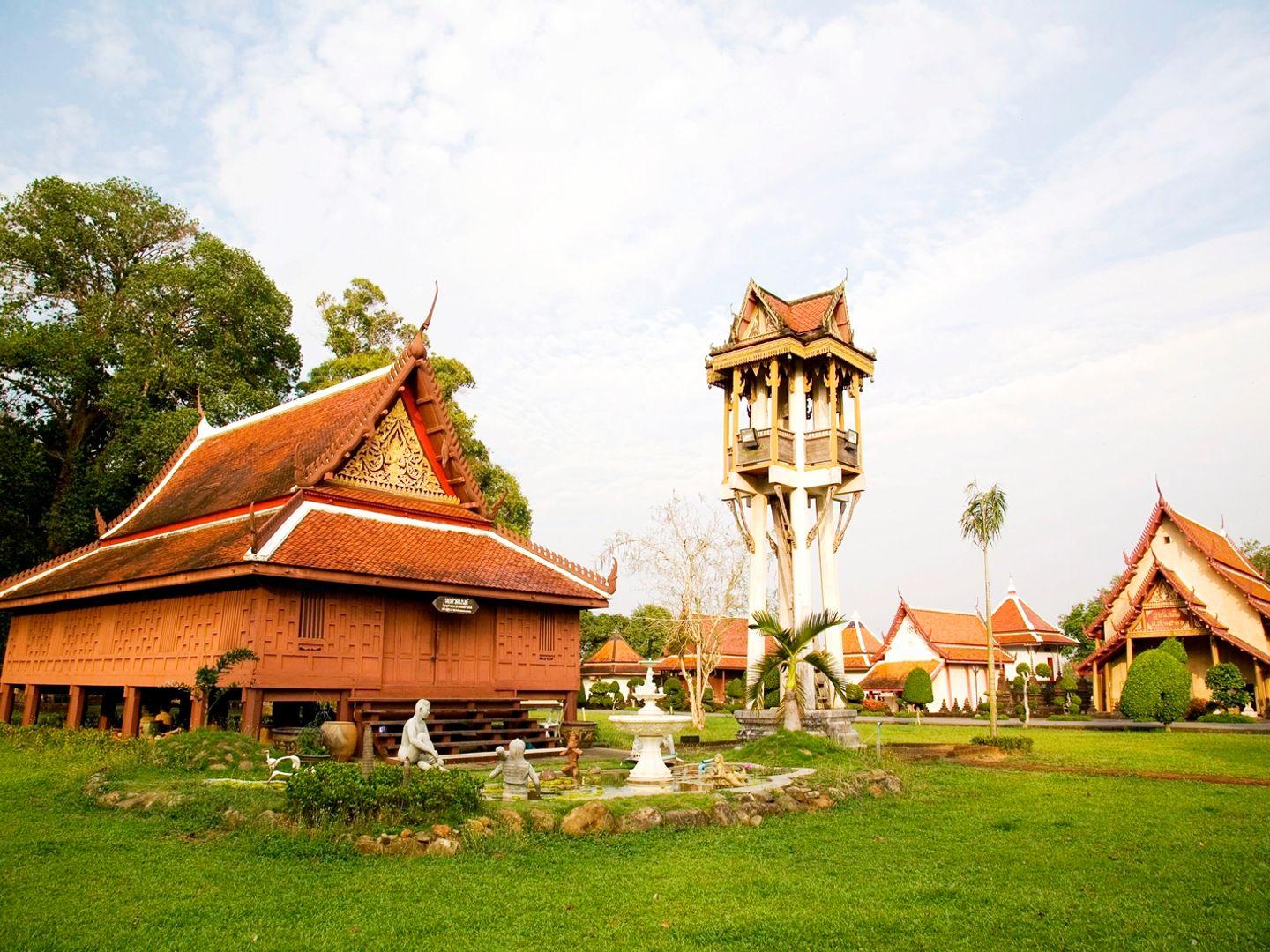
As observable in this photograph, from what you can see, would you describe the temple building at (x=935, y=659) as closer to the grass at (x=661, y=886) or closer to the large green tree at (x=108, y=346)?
the large green tree at (x=108, y=346)

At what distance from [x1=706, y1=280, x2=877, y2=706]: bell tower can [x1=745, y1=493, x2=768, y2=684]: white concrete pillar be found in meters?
0.02

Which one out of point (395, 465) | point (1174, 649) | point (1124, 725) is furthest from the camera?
point (1124, 725)

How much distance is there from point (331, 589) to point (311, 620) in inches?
22.2

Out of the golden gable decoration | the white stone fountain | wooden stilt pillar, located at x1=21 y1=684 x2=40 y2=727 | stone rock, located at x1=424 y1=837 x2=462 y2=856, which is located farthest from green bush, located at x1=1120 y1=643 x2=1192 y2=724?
wooden stilt pillar, located at x1=21 y1=684 x2=40 y2=727

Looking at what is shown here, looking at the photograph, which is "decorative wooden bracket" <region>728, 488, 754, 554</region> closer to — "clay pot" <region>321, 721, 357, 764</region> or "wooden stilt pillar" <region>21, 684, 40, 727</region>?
"clay pot" <region>321, 721, 357, 764</region>

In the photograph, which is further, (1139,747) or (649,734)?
(1139,747)

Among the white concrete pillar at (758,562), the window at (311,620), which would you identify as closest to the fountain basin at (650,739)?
the window at (311,620)

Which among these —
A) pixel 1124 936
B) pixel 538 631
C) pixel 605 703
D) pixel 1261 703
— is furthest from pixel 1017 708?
pixel 1124 936

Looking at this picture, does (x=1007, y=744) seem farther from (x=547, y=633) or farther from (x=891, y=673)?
(x=891, y=673)

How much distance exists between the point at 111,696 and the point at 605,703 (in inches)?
1223

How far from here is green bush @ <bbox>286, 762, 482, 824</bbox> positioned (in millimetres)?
7980

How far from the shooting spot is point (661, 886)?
22.6 ft

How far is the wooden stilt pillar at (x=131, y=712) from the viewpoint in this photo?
617 inches

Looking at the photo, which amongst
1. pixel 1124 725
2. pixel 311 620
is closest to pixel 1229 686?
pixel 1124 725
